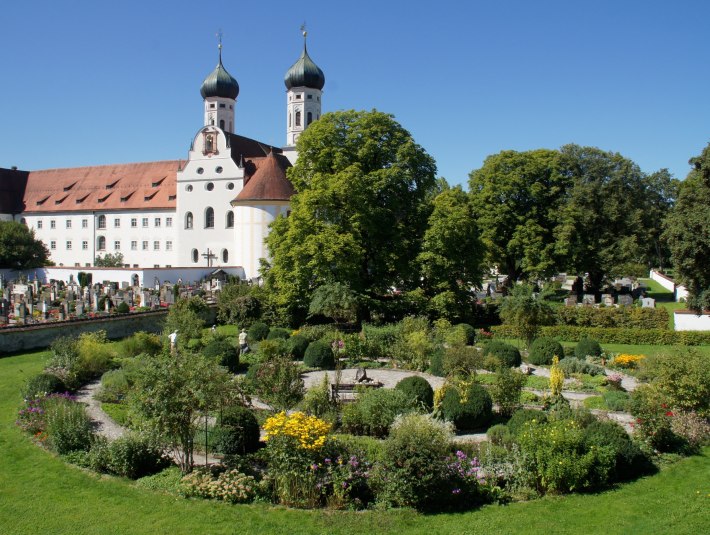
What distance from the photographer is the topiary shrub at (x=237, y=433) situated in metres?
12.3

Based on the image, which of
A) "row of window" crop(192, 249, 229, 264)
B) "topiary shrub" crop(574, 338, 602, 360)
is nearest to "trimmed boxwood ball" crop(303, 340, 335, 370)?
"topiary shrub" crop(574, 338, 602, 360)

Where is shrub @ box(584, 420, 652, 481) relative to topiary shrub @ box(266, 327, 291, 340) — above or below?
below

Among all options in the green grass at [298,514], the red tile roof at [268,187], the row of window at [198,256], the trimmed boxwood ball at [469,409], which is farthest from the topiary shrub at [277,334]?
the row of window at [198,256]

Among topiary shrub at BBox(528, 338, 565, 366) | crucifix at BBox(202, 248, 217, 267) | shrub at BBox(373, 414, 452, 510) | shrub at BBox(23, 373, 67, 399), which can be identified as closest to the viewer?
shrub at BBox(373, 414, 452, 510)

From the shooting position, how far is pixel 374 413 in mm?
13578

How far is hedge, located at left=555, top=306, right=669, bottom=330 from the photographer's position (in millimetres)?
28266

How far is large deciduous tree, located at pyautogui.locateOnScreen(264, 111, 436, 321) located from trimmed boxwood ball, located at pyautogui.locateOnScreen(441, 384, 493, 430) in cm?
1375

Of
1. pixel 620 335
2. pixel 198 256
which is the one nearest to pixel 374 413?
pixel 620 335

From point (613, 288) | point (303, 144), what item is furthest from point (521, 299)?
point (613, 288)

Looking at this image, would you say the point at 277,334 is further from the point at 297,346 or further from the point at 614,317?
the point at 614,317

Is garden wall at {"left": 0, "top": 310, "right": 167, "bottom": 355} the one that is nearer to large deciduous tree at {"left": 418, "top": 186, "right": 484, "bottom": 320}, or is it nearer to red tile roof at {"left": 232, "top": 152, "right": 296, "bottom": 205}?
large deciduous tree at {"left": 418, "top": 186, "right": 484, "bottom": 320}

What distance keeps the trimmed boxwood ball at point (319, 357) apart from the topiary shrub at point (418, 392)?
20.5ft

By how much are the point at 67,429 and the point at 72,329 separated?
13.8 meters

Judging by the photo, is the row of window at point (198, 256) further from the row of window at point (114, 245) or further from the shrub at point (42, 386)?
the shrub at point (42, 386)
